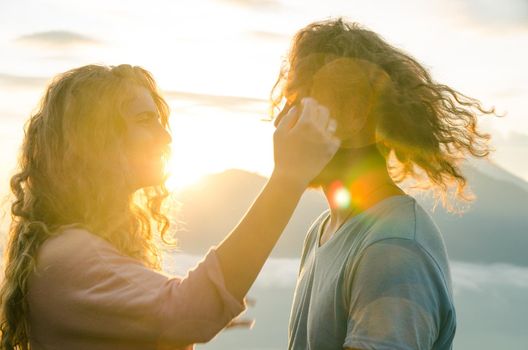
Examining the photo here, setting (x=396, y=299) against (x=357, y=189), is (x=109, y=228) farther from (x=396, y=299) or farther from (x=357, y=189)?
(x=396, y=299)

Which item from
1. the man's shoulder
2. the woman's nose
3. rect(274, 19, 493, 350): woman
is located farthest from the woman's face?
the man's shoulder

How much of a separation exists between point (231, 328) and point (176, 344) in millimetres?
961

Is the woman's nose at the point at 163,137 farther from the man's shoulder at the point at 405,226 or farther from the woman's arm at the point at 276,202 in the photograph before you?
the man's shoulder at the point at 405,226

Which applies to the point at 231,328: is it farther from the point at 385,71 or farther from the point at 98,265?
the point at 385,71

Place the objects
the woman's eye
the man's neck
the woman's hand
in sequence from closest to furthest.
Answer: the woman's hand → the man's neck → the woman's eye

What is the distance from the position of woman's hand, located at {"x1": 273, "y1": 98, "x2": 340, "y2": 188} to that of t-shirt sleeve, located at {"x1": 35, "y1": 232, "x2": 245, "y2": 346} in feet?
1.55

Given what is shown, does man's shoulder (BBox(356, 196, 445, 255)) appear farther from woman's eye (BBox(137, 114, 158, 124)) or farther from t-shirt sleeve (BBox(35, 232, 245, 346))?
woman's eye (BBox(137, 114, 158, 124))

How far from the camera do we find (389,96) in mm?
3748

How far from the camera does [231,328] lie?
3.65m

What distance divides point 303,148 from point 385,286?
725mm

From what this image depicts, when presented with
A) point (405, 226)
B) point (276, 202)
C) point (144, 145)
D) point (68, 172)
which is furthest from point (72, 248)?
point (405, 226)

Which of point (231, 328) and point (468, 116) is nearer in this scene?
point (231, 328)

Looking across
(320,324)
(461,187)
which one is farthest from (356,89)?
(320,324)

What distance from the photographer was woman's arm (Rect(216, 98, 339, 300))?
8.40 ft
